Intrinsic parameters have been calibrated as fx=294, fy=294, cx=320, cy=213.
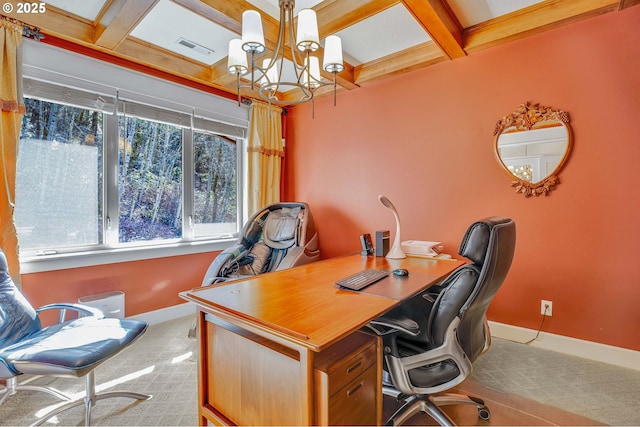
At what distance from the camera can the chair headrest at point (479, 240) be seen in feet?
4.00

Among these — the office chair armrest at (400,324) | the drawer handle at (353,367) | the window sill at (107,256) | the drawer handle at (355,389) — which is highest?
the window sill at (107,256)

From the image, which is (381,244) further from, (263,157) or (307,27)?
(263,157)

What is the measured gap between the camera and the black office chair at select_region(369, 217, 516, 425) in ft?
4.01

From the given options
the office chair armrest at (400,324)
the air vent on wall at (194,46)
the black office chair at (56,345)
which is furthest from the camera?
the air vent on wall at (194,46)

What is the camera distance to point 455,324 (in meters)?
1.26

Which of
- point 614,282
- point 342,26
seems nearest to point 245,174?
point 342,26

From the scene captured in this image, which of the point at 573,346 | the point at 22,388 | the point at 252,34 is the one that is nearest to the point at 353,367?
the point at 252,34

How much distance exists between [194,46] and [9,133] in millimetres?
1548

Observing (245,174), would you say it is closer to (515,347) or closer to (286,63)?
(286,63)

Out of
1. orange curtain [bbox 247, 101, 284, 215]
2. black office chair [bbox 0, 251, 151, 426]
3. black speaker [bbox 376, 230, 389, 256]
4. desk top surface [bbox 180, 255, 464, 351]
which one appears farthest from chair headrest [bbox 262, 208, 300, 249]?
black office chair [bbox 0, 251, 151, 426]

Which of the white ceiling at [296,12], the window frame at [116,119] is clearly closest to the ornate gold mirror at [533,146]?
the white ceiling at [296,12]

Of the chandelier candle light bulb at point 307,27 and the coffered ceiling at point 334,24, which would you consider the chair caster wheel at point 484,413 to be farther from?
the coffered ceiling at point 334,24

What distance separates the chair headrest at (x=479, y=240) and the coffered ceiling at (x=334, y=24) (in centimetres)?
158

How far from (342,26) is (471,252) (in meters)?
1.87
